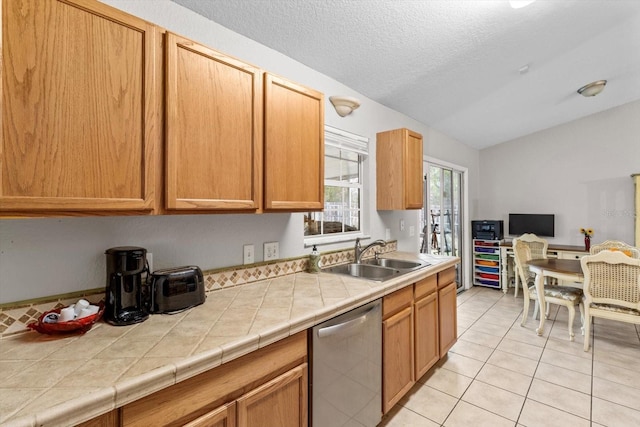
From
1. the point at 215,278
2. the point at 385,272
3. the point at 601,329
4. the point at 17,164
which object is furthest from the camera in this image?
the point at 601,329

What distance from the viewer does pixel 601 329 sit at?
131 inches

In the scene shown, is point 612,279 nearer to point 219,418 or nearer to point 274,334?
point 274,334

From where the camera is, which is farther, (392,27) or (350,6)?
(392,27)

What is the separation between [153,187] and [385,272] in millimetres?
1836

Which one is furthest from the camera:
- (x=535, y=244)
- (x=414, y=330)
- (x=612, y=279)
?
(x=535, y=244)

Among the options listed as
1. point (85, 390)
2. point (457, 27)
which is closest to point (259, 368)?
point (85, 390)

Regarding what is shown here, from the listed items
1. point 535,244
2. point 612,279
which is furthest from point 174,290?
point 535,244

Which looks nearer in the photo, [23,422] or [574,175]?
[23,422]

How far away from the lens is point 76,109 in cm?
101

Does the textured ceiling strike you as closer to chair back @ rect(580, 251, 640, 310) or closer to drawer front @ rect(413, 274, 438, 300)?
drawer front @ rect(413, 274, 438, 300)

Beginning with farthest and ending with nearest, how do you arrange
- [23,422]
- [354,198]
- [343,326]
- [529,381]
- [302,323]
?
1. [354,198]
2. [529,381]
3. [343,326]
4. [302,323]
5. [23,422]

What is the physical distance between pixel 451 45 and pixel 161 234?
234 centimetres

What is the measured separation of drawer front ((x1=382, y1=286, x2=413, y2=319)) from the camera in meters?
1.81

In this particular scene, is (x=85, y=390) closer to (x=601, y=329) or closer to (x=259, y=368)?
(x=259, y=368)
